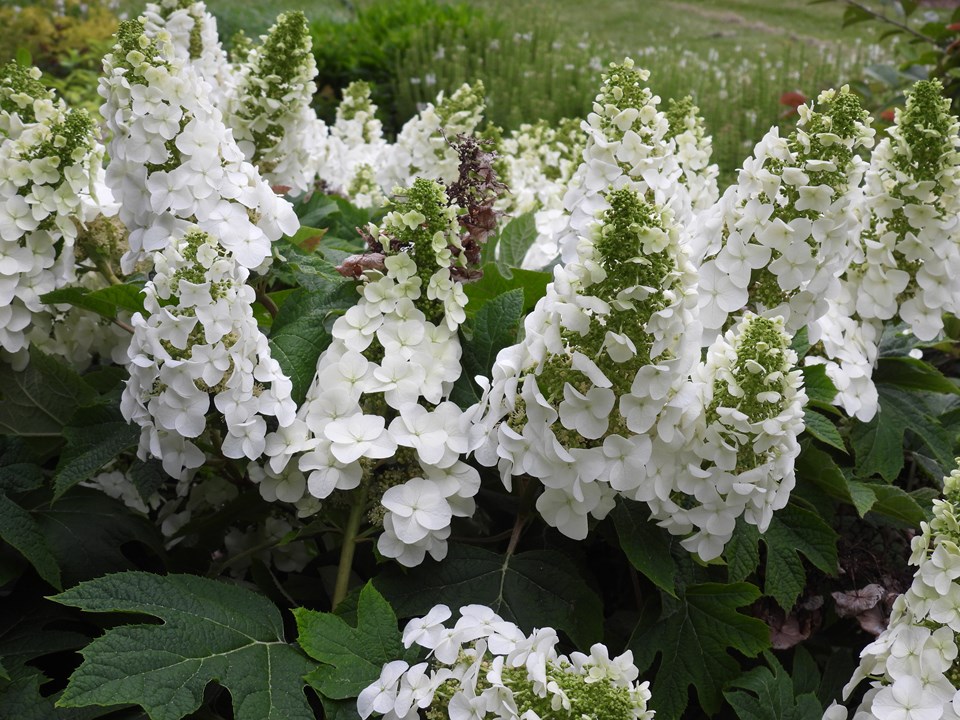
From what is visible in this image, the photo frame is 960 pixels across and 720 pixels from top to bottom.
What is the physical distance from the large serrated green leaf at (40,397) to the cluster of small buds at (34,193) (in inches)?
1.5

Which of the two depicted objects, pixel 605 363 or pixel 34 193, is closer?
pixel 605 363

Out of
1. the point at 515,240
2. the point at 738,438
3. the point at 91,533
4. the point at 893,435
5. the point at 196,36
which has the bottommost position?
the point at 91,533

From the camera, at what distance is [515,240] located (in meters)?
2.29

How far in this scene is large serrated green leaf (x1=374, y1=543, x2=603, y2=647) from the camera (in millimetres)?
1504

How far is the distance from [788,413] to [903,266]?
2.55ft

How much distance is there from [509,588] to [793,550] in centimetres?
49

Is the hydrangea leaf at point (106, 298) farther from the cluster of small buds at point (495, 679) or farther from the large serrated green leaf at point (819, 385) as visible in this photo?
the large serrated green leaf at point (819, 385)

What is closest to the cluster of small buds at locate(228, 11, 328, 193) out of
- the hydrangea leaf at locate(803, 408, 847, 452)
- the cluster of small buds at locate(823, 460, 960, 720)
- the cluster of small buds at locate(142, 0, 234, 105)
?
the cluster of small buds at locate(142, 0, 234, 105)

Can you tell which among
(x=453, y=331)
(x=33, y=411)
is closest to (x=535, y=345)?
(x=453, y=331)

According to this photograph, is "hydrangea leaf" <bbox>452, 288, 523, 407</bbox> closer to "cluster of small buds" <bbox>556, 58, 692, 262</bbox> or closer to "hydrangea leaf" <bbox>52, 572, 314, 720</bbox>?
"cluster of small buds" <bbox>556, 58, 692, 262</bbox>

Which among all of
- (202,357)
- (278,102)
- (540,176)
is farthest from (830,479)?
(540,176)

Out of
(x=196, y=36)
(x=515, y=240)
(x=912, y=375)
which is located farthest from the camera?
(x=196, y=36)

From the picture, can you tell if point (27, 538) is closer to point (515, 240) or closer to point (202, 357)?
point (202, 357)

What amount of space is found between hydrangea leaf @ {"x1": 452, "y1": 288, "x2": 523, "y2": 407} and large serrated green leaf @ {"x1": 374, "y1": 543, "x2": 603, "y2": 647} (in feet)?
0.94
